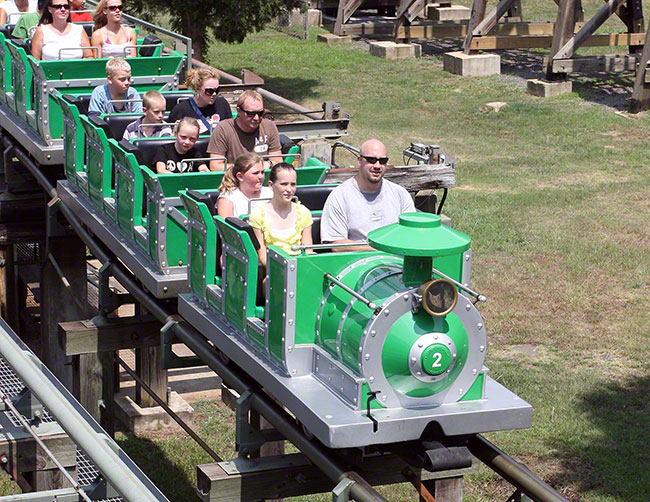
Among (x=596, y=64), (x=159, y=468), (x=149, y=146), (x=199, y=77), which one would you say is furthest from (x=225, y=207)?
(x=596, y=64)

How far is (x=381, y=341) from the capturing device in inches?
215

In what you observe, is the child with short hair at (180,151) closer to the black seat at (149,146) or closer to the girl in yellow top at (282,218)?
the black seat at (149,146)

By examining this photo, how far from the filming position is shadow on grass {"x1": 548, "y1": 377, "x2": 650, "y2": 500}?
30.1 feet

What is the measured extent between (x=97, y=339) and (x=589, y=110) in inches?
512

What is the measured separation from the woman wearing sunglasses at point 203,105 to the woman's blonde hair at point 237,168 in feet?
6.60

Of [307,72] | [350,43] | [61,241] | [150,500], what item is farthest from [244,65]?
[150,500]

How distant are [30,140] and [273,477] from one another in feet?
16.5

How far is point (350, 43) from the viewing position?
26.5m

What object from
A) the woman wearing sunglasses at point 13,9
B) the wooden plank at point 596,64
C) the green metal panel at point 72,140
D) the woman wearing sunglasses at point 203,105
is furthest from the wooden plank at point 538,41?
the green metal panel at point 72,140

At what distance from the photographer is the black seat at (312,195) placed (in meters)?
7.60

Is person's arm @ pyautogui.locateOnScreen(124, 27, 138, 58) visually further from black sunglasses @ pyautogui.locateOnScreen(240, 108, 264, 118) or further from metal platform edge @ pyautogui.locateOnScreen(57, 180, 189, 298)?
black sunglasses @ pyautogui.locateOnScreen(240, 108, 264, 118)

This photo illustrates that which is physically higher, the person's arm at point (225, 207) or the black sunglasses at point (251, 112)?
the black sunglasses at point (251, 112)

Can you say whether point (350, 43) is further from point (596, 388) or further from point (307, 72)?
point (596, 388)

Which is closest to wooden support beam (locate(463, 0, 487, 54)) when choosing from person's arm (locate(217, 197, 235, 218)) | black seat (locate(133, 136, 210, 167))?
black seat (locate(133, 136, 210, 167))
